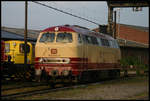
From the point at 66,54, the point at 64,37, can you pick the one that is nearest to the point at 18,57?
the point at 64,37

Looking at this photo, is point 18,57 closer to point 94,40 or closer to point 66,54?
point 66,54

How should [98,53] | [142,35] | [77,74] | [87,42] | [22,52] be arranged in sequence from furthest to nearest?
[142,35] → [22,52] → [98,53] → [87,42] → [77,74]

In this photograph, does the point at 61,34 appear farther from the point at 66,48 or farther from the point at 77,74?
the point at 77,74

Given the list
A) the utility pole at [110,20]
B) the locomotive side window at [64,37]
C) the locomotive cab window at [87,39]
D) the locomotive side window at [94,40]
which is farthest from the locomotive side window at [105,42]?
the utility pole at [110,20]

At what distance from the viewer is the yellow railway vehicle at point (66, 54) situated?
15203mm

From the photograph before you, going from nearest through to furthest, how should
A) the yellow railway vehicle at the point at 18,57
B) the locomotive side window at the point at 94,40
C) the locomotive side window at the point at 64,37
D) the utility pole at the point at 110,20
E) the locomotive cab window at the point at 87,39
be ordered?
the locomotive side window at the point at 64,37 → the locomotive cab window at the point at 87,39 → the locomotive side window at the point at 94,40 → the yellow railway vehicle at the point at 18,57 → the utility pole at the point at 110,20

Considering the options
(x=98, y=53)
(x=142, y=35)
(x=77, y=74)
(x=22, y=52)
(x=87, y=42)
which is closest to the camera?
(x=77, y=74)

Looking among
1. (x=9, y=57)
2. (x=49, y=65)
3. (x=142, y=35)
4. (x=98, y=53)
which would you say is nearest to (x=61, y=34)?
(x=49, y=65)

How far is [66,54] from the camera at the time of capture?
1532 cm

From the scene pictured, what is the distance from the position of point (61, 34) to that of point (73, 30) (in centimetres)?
70

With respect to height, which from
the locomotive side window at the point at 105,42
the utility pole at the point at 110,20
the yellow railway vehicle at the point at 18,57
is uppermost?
the utility pole at the point at 110,20

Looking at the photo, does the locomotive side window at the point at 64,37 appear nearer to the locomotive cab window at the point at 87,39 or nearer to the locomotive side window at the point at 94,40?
the locomotive cab window at the point at 87,39

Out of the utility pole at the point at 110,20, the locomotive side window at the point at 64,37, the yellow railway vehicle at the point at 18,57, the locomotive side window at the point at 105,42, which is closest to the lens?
the locomotive side window at the point at 64,37

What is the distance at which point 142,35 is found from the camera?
208 feet
